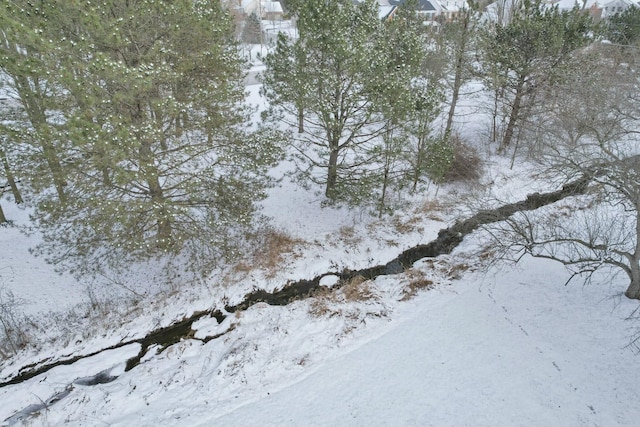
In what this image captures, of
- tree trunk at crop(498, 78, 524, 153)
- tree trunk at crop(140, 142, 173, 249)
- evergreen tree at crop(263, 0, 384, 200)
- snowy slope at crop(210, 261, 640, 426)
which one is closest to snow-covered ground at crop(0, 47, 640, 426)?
snowy slope at crop(210, 261, 640, 426)

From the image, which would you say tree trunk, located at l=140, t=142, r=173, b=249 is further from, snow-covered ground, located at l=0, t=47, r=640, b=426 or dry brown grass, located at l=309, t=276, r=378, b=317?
dry brown grass, located at l=309, t=276, r=378, b=317

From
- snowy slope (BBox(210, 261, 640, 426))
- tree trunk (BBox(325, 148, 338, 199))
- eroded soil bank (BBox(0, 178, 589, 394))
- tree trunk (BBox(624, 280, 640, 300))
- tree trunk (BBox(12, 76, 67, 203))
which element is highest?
tree trunk (BBox(12, 76, 67, 203))

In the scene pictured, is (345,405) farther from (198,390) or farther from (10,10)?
(10,10)

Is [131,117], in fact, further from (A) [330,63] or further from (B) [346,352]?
(B) [346,352]

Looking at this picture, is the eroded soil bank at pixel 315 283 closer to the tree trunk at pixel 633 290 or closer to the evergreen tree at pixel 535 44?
the tree trunk at pixel 633 290

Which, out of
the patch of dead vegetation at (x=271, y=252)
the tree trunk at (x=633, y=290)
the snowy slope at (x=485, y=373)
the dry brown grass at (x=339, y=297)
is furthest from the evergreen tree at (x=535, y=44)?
the patch of dead vegetation at (x=271, y=252)

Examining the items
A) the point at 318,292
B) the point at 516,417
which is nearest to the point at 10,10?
the point at 318,292
